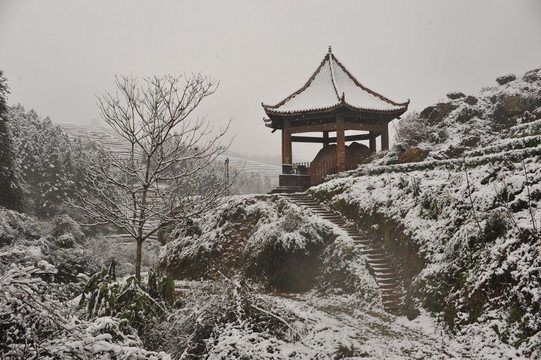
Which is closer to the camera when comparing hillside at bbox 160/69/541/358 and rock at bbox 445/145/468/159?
hillside at bbox 160/69/541/358

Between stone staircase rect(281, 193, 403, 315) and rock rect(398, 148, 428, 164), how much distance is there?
3.87 metres

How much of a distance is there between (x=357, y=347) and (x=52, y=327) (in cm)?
447

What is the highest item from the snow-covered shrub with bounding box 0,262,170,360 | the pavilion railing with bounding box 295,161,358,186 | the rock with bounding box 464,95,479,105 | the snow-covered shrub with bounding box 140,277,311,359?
the rock with bounding box 464,95,479,105

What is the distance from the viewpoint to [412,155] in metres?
13.0

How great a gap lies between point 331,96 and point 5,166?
925 inches

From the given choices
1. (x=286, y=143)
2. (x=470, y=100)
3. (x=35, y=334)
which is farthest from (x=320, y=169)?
(x=35, y=334)

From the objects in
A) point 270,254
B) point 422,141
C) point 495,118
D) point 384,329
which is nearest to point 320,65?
point 422,141

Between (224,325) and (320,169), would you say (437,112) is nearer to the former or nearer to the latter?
(320,169)

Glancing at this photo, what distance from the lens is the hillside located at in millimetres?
5117

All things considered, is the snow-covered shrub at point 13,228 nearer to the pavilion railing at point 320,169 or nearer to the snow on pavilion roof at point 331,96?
the snow on pavilion roof at point 331,96

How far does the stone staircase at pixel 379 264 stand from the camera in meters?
7.67

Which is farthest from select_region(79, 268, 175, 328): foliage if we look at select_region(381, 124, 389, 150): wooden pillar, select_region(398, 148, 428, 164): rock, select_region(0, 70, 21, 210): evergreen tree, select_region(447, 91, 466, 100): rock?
select_region(0, 70, 21, 210): evergreen tree

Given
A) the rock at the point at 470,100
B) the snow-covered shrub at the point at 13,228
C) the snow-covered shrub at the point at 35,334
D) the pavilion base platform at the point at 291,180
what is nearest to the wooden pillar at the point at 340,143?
the pavilion base platform at the point at 291,180

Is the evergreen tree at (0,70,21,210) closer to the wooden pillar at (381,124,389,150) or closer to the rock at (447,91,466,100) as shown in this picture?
the wooden pillar at (381,124,389,150)
